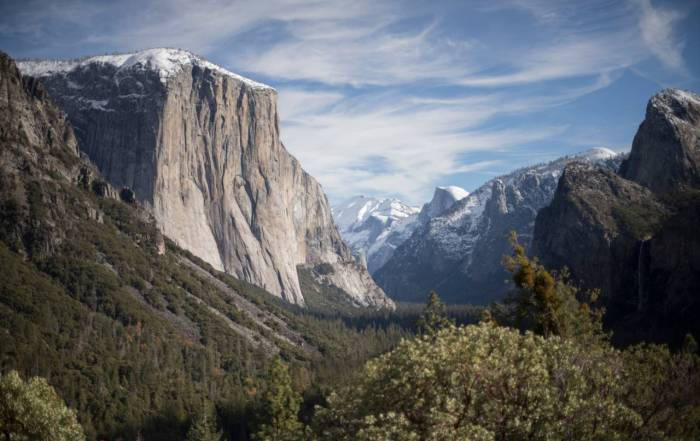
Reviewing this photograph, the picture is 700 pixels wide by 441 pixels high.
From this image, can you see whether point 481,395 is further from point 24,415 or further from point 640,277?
point 640,277

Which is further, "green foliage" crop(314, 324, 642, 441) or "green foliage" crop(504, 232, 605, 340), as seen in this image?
"green foliage" crop(504, 232, 605, 340)

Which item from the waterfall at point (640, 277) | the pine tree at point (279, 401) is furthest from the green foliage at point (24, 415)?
the waterfall at point (640, 277)

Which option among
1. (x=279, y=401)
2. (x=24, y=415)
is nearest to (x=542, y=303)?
(x=279, y=401)

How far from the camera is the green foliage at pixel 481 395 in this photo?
22.3 m

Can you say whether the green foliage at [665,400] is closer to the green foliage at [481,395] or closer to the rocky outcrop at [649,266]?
the green foliage at [481,395]

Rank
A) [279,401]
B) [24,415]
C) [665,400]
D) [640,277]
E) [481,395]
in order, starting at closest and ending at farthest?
1. [481,395]
2. [665,400]
3. [24,415]
4. [279,401]
5. [640,277]

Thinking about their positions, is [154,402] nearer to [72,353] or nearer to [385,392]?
[72,353]

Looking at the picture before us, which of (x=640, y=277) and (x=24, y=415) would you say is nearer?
(x=24, y=415)

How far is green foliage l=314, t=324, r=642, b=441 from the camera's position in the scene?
22.3 m

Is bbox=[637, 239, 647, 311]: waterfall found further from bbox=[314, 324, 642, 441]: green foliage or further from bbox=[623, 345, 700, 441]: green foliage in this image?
bbox=[314, 324, 642, 441]: green foliage

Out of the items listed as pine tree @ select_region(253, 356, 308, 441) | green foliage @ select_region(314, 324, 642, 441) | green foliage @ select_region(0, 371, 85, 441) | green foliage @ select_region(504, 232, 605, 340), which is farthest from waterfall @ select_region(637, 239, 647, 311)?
green foliage @ select_region(0, 371, 85, 441)

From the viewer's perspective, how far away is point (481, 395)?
76.7ft

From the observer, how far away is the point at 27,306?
5153 inches

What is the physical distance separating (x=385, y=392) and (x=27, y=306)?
5115 inches
